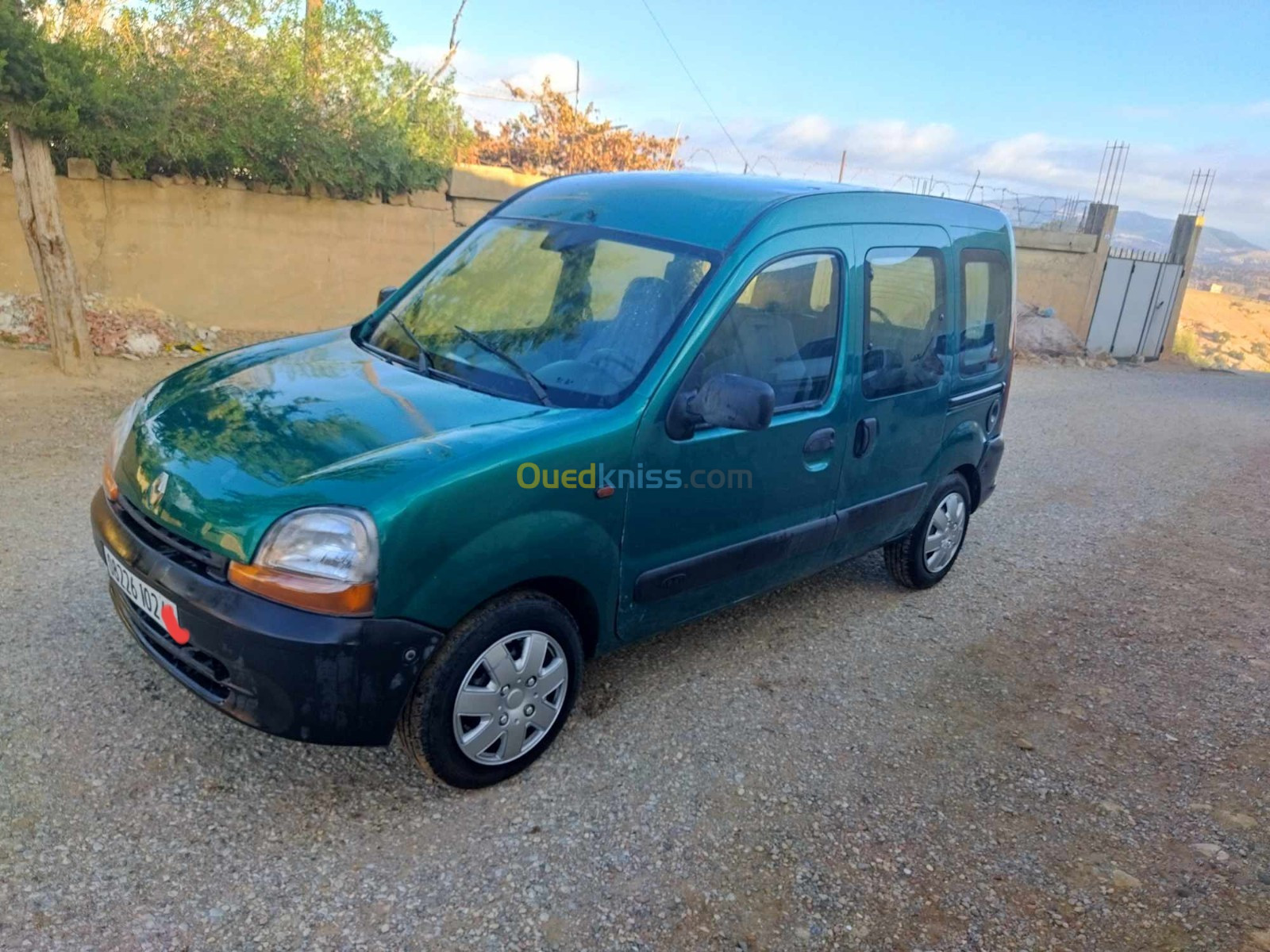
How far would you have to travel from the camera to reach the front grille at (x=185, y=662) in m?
2.62

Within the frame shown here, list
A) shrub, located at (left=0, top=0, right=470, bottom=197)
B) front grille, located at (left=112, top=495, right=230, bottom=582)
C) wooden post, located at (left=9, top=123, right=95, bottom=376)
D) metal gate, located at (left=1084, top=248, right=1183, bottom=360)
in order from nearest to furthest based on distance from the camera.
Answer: front grille, located at (left=112, top=495, right=230, bottom=582), wooden post, located at (left=9, top=123, right=95, bottom=376), shrub, located at (left=0, top=0, right=470, bottom=197), metal gate, located at (left=1084, top=248, right=1183, bottom=360)

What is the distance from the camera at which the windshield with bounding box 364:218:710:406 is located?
315 cm

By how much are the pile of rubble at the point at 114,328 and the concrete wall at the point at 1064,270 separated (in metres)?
15.0

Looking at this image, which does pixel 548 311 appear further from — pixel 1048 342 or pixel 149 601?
pixel 1048 342

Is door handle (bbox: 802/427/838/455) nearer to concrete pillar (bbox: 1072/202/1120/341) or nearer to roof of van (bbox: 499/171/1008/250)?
roof of van (bbox: 499/171/1008/250)

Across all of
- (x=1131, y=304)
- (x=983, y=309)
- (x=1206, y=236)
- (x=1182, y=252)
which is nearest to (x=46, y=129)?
(x=983, y=309)

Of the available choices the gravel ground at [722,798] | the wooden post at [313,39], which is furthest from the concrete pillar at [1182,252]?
the wooden post at [313,39]

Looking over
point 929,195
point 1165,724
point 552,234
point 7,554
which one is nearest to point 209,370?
point 552,234

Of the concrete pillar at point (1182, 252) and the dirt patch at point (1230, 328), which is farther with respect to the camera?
the dirt patch at point (1230, 328)

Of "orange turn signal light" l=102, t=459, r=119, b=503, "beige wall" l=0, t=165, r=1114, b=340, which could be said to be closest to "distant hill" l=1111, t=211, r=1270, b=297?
"beige wall" l=0, t=165, r=1114, b=340

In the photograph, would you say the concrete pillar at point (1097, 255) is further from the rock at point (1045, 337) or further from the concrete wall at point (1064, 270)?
the rock at point (1045, 337)

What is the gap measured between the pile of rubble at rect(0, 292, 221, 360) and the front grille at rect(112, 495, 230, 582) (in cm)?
643


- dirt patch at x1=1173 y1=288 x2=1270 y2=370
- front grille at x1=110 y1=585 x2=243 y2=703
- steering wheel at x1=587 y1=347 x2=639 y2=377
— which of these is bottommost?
dirt patch at x1=1173 y1=288 x2=1270 y2=370

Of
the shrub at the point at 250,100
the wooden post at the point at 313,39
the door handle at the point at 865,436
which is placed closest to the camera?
the door handle at the point at 865,436
